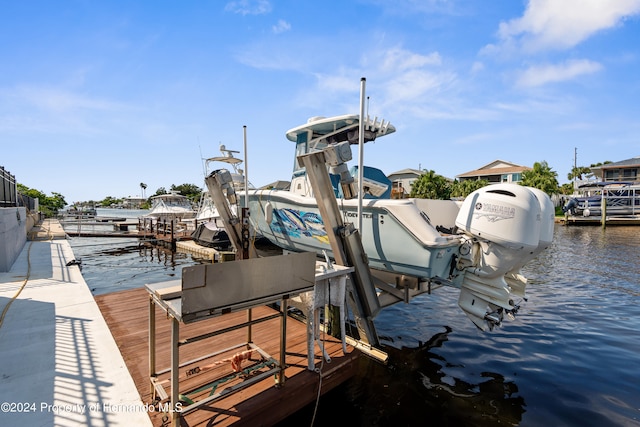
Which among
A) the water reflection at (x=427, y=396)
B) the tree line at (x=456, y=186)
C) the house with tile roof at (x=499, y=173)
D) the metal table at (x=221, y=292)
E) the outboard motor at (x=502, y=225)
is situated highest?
the house with tile roof at (x=499, y=173)

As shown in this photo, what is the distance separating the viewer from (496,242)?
4.49 meters

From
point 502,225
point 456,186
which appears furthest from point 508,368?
point 456,186

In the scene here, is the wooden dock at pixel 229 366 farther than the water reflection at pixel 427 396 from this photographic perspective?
No

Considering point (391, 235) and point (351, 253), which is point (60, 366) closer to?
point (351, 253)

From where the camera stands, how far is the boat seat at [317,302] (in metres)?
3.56

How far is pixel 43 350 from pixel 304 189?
533 cm

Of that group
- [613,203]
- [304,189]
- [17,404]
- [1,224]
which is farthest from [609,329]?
[613,203]

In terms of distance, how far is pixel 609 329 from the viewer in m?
6.59

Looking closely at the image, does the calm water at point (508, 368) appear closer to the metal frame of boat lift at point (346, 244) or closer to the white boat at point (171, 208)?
the metal frame of boat lift at point (346, 244)

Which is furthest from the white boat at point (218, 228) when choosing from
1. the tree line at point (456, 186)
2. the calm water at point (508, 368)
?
the tree line at point (456, 186)

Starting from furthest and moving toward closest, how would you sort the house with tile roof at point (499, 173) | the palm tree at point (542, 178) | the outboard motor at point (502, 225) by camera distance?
1. the house with tile roof at point (499, 173)
2. the palm tree at point (542, 178)
3. the outboard motor at point (502, 225)

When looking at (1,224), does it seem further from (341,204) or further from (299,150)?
(341,204)

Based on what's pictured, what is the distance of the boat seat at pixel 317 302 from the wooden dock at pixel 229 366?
17 cm

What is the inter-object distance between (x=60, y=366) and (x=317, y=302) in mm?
2957
